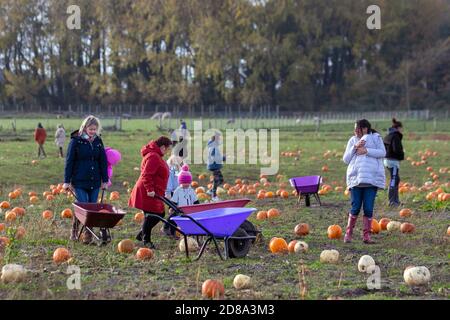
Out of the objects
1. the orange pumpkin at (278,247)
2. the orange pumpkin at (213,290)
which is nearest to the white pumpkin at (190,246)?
the orange pumpkin at (278,247)

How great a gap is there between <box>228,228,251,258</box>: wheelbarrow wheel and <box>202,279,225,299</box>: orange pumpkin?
2.21 meters

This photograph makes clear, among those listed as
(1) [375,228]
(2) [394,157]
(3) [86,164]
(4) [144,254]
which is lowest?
(1) [375,228]

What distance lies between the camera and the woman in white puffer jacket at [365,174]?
9750 mm

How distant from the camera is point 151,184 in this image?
924 cm

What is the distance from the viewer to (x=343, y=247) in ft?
30.7

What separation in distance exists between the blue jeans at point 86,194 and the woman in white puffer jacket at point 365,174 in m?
3.57

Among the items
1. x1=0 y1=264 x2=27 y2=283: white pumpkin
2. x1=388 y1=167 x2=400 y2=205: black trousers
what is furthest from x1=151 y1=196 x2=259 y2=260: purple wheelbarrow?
x1=388 y1=167 x2=400 y2=205: black trousers

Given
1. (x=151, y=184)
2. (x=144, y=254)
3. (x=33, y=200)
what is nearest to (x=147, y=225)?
(x=151, y=184)

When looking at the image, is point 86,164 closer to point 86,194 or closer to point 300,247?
point 86,194

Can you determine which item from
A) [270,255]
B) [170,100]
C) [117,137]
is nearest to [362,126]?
[270,255]

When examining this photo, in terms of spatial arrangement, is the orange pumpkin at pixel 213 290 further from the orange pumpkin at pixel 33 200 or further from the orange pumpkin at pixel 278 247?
the orange pumpkin at pixel 33 200

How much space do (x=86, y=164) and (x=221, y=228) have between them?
8.24 ft

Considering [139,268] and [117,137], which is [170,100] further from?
[139,268]
